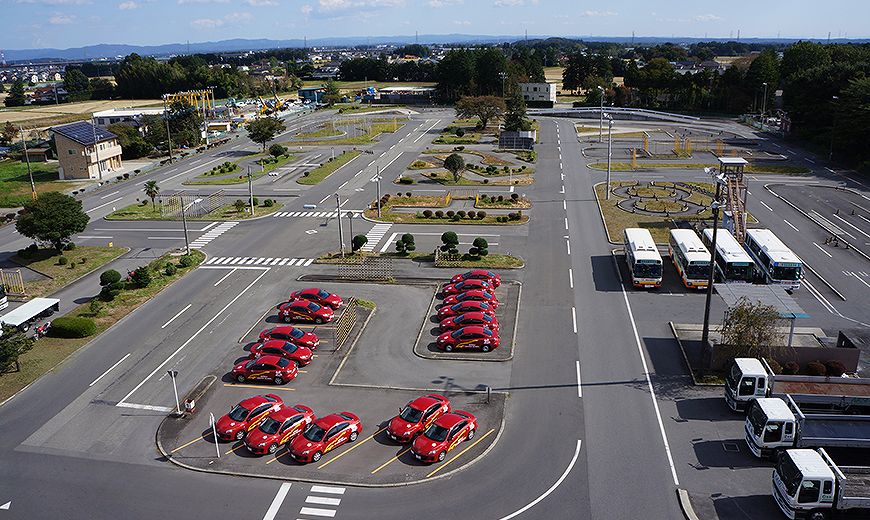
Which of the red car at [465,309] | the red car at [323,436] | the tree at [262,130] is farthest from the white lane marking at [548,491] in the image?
the tree at [262,130]

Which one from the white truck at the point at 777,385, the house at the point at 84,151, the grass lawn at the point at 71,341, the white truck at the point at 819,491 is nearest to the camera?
the white truck at the point at 819,491

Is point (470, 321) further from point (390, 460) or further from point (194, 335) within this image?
point (194, 335)

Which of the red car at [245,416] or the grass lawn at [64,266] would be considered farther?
the grass lawn at [64,266]

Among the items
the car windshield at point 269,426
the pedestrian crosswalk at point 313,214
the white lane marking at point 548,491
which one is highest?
the pedestrian crosswalk at point 313,214

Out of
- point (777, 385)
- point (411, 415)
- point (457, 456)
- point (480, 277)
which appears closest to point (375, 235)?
point (480, 277)

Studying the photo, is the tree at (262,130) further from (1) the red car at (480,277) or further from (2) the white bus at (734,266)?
(2) the white bus at (734,266)

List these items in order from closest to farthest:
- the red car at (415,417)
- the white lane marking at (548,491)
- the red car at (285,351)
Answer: the white lane marking at (548,491)
the red car at (415,417)
the red car at (285,351)

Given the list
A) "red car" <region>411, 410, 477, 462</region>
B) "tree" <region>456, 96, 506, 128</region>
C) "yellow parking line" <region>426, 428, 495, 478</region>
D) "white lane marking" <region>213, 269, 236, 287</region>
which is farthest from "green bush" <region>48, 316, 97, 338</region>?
"tree" <region>456, 96, 506, 128</region>

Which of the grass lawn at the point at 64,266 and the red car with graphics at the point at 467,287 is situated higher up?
the red car with graphics at the point at 467,287

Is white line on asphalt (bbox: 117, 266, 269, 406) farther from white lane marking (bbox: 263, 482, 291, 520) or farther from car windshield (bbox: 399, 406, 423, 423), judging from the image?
car windshield (bbox: 399, 406, 423, 423)
